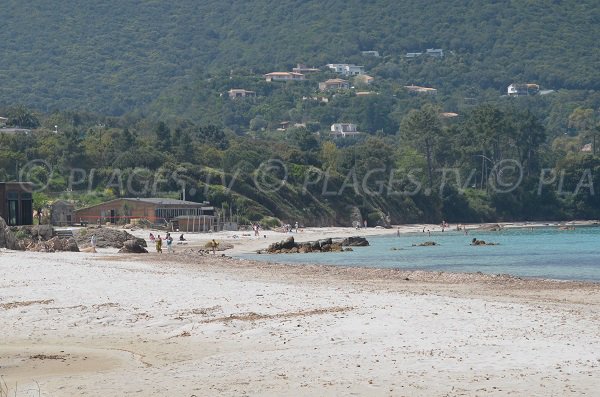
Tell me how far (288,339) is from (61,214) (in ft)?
189

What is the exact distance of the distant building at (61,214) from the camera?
71250 millimetres

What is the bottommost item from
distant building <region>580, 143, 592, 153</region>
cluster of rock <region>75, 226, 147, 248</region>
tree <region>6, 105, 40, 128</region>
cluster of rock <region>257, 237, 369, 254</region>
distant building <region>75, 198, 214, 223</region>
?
cluster of rock <region>257, 237, 369, 254</region>

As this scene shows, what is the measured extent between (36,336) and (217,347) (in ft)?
10.6

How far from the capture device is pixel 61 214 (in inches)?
2842

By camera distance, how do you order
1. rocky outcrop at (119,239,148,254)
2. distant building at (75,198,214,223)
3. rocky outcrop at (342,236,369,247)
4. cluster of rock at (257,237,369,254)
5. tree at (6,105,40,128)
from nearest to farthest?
1. rocky outcrop at (119,239,148,254)
2. cluster of rock at (257,237,369,254)
3. rocky outcrop at (342,236,369,247)
4. distant building at (75,198,214,223)
5. tree at (6,105,40,128)

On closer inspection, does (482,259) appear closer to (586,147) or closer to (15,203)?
(15,203)

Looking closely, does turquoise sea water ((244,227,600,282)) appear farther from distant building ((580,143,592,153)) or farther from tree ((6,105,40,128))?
distant building ((580,143,592,153))

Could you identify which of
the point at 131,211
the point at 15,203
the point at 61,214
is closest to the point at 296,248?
the point at 15,203

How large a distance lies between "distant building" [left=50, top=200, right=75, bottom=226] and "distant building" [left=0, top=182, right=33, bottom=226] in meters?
18.5

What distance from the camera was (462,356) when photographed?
14.6 m

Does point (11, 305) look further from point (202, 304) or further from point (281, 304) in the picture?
point (281, 304)

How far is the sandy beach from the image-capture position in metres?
13.5

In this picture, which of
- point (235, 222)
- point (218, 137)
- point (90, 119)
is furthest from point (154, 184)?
point (90, 119)

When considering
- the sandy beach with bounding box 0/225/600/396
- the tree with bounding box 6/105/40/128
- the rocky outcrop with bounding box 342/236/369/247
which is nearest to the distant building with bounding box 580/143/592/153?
the tree with bounding box 6/105/40/128
